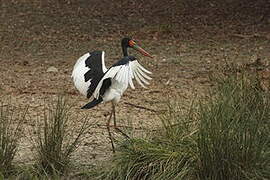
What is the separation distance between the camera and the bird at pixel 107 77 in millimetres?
4945

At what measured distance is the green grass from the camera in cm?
436

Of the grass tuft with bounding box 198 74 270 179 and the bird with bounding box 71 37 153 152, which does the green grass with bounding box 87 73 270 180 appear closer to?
the grass tuft with bounding box 198 74 270 179

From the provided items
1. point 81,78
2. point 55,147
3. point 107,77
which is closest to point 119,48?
point 81,78

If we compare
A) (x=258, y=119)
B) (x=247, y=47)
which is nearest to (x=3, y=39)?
(x=247, y=47)

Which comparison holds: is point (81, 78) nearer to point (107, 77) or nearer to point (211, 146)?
point (107, 77)

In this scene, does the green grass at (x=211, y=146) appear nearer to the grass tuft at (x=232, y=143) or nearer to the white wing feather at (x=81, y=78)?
the grass tuft at (x=232, y=143)

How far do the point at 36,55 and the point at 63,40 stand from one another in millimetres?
1000

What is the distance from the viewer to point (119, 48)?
9711mm

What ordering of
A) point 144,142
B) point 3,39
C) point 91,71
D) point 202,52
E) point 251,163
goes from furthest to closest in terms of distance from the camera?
point 3,39, point 202,52, point 91,71, point 144,142, point 251,163

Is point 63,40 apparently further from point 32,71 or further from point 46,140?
point 46,140

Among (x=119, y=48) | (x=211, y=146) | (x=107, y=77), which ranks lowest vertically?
(x=211, y=146)

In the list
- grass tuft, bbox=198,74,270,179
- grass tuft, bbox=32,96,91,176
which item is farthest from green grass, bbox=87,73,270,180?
grass tuft, bbox=32,96,91,176

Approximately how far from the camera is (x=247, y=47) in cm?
958

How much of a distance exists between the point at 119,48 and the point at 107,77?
4747 mm
